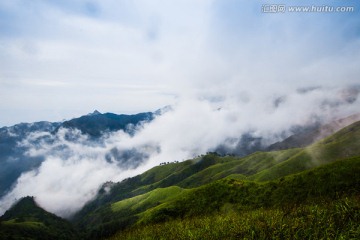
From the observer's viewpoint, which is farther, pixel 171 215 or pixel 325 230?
pixel 171 215

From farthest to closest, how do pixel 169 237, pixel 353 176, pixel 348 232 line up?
1. pixel 353 176
2. pixel 169 237
3. pixel 348 232

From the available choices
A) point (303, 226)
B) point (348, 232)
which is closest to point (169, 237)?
point (303, 226)

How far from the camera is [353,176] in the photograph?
7950 cm

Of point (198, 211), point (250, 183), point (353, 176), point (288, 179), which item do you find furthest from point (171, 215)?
point (353, 176)

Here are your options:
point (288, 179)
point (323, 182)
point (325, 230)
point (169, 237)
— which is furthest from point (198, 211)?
point (325, 230)

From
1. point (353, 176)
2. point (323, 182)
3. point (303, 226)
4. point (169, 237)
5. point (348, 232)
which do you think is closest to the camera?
point (348, 232)

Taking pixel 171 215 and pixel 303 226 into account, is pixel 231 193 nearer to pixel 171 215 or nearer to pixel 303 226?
pixel 171 215

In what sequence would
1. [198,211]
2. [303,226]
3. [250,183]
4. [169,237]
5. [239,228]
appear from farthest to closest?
[250,183] → [198,211] → [169,237] → [239,228] → [303,226]

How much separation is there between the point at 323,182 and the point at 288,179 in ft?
36.2

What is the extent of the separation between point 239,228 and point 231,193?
84101mm

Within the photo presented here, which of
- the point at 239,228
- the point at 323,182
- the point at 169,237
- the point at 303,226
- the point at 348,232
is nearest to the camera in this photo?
the point at 348,232

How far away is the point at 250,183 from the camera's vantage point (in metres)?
100

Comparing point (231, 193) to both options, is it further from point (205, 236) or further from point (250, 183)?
point (205, 236)

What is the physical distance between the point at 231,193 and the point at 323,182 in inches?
1098
